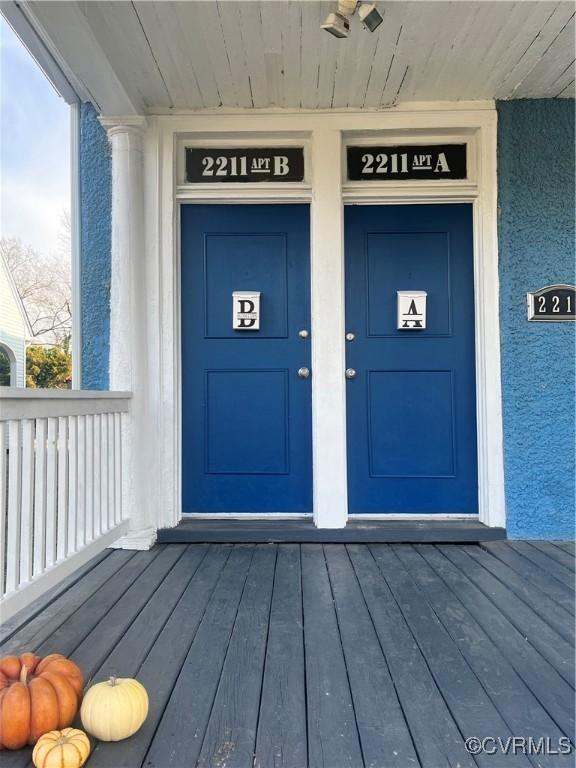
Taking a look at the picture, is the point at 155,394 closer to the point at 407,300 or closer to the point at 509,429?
the point at 407,300

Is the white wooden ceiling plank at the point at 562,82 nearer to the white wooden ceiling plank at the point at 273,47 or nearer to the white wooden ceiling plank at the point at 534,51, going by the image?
the white wooden ceiling plank at the point at 534,51

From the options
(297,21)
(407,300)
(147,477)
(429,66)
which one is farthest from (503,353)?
(147,477)

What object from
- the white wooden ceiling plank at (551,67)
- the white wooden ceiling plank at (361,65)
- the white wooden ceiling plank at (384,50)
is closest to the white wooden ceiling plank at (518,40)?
the white wooden ceiling plank at (551,67)

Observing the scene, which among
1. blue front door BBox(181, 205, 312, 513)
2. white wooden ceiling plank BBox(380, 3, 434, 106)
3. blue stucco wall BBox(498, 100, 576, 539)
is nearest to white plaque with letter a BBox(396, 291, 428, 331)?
blue stucco wall BBox(498, 100, 576, 539)

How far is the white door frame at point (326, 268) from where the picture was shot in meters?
2.67

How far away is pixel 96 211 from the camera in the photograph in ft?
8.98

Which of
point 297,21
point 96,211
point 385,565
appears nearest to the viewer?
point 297,21

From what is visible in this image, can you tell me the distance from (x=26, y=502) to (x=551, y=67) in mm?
3176

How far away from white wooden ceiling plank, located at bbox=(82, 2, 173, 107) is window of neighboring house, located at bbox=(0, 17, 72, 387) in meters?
0.56

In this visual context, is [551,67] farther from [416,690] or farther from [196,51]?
[416,690]

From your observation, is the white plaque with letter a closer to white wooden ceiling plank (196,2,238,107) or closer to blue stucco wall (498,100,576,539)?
blue stucco wall (498,100,576,539)

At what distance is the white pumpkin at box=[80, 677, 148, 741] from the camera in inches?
44.2

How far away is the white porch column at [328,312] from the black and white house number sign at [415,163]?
21cm

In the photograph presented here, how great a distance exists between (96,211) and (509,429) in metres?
2.72
